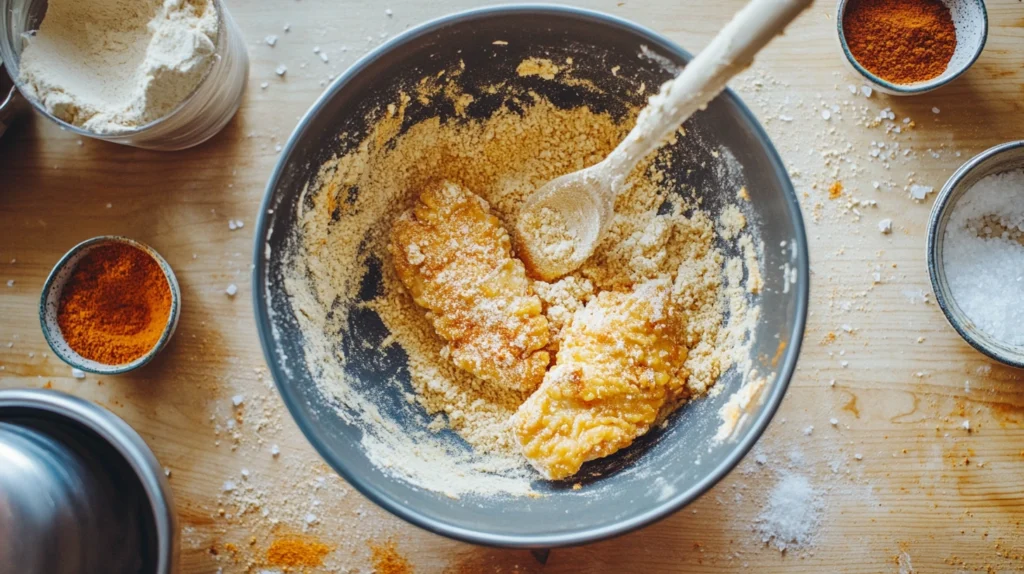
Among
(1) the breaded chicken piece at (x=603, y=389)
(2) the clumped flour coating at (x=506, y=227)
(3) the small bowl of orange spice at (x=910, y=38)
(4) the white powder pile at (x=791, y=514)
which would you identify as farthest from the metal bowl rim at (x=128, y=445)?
(3) the small bowl of orange spice at (x=910, y=38)

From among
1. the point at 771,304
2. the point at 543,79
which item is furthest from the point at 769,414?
the point at 543,79

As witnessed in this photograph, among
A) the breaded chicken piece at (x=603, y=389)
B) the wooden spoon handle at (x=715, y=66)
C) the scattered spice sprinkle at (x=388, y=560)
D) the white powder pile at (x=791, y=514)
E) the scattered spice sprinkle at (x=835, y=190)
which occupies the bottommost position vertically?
the scattered spice sprinkle at (x=388, y=560)

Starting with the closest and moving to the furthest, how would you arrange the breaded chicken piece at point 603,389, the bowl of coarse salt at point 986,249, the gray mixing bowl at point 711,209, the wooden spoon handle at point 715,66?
the wooden spoon handle at point 715,66 < the gray mixing bowl at point 711,209 < the breaded chicken piece at point 603,389 < the bowl of coarse salt at point 986,249

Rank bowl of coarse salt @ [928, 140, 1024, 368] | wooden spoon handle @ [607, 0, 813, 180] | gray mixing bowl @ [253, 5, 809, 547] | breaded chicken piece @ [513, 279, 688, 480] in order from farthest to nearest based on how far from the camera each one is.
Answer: bowl of coarse salt @ [928, 140, 1024, 368] → breaded chicken piece @ [513, 279, 688, 480] → gray mixing bowl @ [253, 5, 809, 547] → wooden spoon handle @ [607, 0, 813, 180]

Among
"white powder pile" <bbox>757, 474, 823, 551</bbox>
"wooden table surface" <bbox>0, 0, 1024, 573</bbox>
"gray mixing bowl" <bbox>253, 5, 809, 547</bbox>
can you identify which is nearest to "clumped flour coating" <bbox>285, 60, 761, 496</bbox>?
"gray mixing bowl" <bbox>253, 5, 809, 547</bbox>

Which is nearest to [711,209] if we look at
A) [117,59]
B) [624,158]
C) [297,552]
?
[624,158]

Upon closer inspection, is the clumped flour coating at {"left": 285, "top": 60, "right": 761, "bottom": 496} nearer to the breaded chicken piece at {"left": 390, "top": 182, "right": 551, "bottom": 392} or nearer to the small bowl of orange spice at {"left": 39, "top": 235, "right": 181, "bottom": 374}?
the breaded chicken piece at {"left": 390, "top": 182, "right": 551, "bottom": 392}

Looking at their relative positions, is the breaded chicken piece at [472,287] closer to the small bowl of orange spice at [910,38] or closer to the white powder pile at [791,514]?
the white powder pile at [791,514]
